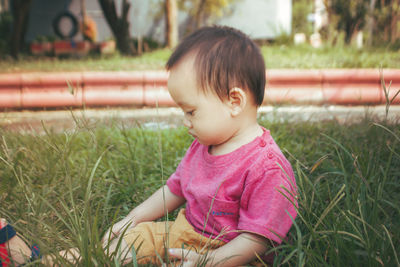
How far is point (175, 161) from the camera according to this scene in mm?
2393

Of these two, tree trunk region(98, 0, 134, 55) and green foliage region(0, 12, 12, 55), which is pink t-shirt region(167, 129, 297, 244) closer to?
tree trunk region(98, 0, 134, 55)

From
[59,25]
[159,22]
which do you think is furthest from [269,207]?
[59,25]

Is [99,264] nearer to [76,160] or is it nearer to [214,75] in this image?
[214,75]

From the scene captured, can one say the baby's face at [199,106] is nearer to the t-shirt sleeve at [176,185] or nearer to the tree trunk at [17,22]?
the t-shirt sleeve at [176,185]

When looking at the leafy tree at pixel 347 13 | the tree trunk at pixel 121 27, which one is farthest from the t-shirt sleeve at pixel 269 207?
the leafy tree at pixel 347 13

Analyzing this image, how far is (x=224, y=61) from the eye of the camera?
4.60 ft

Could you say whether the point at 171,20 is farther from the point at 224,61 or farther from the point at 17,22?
the point at 224,61

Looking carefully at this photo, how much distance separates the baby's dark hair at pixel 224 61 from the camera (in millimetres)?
1403

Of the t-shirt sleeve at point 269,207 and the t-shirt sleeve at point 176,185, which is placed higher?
the t-shirt sleeve at point 269,207

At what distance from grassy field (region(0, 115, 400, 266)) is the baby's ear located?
0.26 meters

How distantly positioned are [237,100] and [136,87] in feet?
12.3

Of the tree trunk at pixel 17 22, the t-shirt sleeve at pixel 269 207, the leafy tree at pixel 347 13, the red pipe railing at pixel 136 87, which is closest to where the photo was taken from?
the t-shirt sleeve at pixel 269 207

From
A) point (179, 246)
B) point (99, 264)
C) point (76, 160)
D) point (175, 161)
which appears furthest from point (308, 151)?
point (99, 264)

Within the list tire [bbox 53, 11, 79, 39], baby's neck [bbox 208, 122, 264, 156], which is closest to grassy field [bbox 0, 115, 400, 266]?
baby's neck [bbox 208, 122, 264, 156]
